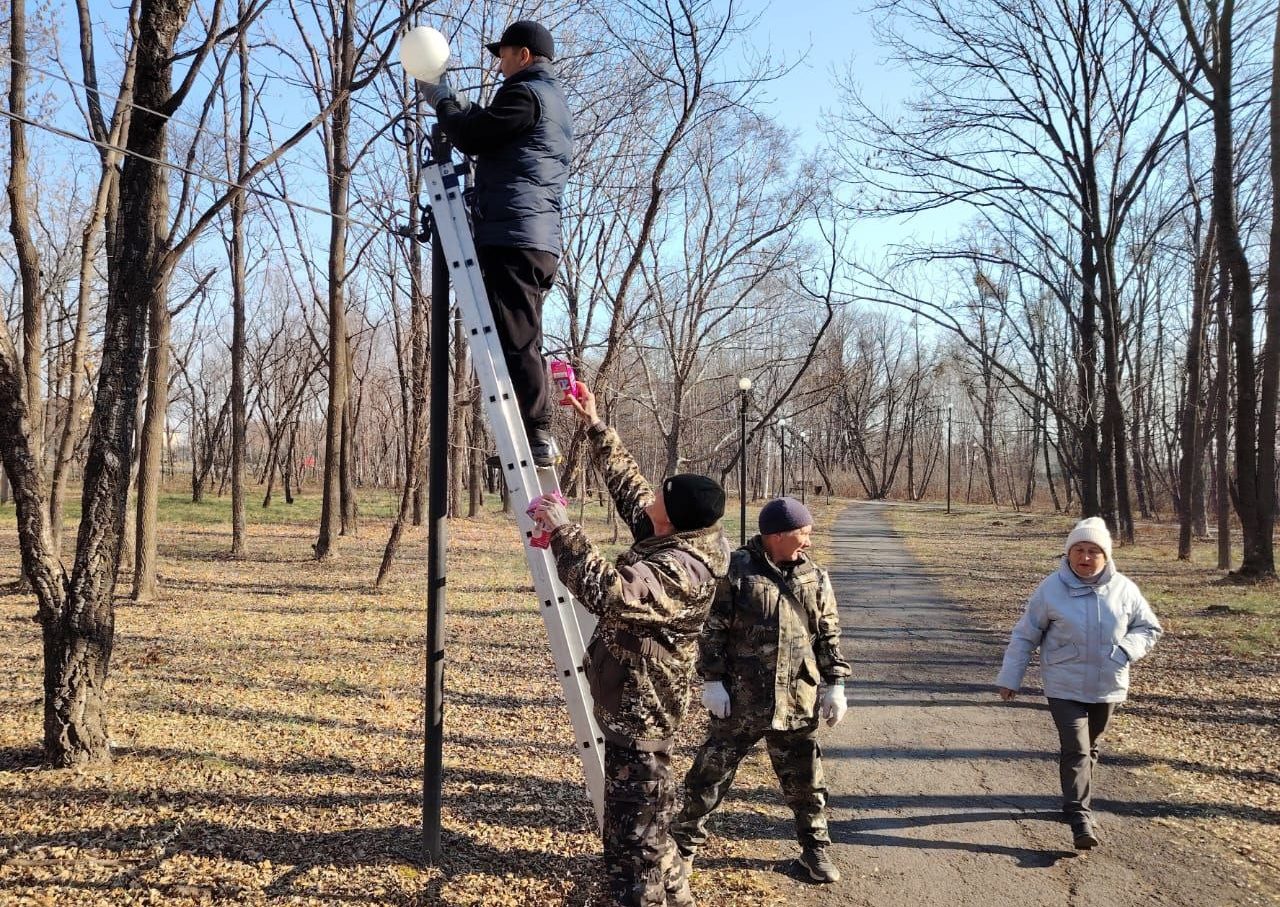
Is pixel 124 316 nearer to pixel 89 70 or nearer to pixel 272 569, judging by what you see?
pixel 89 70

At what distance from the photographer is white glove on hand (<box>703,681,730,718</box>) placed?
390cm

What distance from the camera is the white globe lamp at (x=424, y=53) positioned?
3.21 meters

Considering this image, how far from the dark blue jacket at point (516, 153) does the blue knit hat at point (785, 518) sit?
5.33 ft

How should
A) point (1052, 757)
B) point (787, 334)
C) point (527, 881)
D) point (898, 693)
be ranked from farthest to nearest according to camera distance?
point (787, 334), point (898, 693), point (1052, 757), point (527, 881)

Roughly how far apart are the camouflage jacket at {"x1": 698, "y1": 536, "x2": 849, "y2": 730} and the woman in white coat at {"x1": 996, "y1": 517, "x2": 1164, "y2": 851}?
1309mm

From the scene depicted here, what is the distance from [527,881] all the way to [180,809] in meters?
1.82

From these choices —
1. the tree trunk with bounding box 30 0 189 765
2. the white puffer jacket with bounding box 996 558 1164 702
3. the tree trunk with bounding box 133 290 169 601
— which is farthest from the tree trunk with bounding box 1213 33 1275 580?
the tree trunk with bounding box 133 290 169 601

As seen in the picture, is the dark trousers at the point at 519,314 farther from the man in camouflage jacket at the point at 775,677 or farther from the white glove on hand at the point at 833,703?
the white glove on hand at the point at 833,703

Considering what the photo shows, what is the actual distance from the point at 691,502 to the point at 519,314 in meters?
1.08

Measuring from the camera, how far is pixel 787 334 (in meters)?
26.8

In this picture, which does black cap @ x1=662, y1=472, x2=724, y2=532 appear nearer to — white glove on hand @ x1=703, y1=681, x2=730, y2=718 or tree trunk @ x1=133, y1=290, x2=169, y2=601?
white glove on hand @ x1=703, y1=681, x2=730, y2=718

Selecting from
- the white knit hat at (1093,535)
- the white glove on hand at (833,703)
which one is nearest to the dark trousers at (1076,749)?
the white knit hat at (1093,535)

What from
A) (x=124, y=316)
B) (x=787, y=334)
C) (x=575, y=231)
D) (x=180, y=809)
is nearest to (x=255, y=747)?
(x=180, y=809)

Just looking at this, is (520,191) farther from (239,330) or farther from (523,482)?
(239,330)
